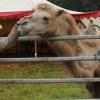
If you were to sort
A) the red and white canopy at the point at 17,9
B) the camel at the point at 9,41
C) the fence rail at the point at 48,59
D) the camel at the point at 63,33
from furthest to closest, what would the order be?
the red and white canopy at the point at 17,9, the camel at the point at 63,33, the fence rail at the point at 48,59, the camel at the point at 9,41

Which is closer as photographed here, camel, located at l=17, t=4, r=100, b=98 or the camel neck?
the camel neck

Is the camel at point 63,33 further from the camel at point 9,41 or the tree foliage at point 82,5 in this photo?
the tree foliage at point 82,5

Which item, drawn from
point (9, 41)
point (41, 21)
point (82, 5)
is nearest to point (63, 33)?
point (41, 21)

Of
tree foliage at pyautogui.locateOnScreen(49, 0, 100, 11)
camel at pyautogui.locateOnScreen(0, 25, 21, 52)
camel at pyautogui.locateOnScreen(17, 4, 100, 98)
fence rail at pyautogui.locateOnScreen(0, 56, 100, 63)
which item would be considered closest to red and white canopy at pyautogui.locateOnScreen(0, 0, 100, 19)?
camel at pyautogui.locateOnScreen(17, 4, 100, 98)

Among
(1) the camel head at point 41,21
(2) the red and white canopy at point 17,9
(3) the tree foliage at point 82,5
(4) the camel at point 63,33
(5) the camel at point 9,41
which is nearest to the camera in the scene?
(5) the camel at point 9,41

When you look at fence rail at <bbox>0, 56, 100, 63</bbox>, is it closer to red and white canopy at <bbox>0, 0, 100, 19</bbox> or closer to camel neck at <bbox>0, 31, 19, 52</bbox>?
camel neck at <bbox>0, 31, 19, 52</bbox>

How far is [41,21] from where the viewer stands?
5.71 meters

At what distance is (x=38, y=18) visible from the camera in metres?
5.67

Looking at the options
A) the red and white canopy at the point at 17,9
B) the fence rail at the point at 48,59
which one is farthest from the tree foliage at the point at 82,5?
the fence rail at the point at 48,59

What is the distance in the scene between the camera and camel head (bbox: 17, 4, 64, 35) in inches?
216

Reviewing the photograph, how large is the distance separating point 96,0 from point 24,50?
2342 centimetres

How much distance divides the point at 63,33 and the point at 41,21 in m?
0.56

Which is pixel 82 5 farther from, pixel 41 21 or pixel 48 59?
pixel 48 59

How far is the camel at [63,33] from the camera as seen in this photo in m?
5.64
